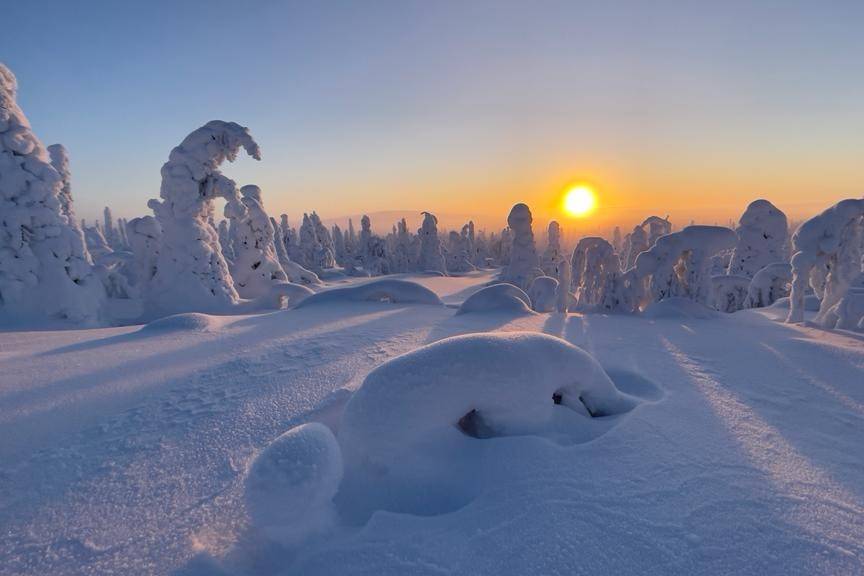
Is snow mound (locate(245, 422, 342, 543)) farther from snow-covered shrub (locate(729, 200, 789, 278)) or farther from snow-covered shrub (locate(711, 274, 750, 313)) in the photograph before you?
snow-covered shrub (locate(729, 200, 789, 278))

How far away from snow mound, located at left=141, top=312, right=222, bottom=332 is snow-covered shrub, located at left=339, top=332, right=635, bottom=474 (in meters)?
4.91

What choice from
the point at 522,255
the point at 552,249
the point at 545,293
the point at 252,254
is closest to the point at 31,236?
the point at 252,254

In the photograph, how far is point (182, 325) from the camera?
5.98m

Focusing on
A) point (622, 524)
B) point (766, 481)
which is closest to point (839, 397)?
point (766, 481)

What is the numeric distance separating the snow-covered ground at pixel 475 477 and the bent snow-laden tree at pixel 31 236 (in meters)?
5.99

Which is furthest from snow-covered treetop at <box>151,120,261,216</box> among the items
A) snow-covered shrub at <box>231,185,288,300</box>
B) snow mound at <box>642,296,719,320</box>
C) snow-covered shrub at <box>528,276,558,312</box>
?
snow mound at <box>642,296,719,320</box>

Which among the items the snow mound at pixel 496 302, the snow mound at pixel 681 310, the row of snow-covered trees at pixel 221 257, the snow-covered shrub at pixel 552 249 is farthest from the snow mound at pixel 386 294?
the snow-covered shrub at pixel 552 249

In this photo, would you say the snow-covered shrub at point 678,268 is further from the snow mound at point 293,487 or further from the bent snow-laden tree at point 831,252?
the snow mound at point 293,487

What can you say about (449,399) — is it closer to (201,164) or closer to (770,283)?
(201,164)

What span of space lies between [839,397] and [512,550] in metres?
3.48

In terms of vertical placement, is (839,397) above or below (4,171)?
below

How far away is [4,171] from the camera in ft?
26.5

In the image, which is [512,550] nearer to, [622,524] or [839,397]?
[622,524]

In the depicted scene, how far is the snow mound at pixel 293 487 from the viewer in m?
1.75
